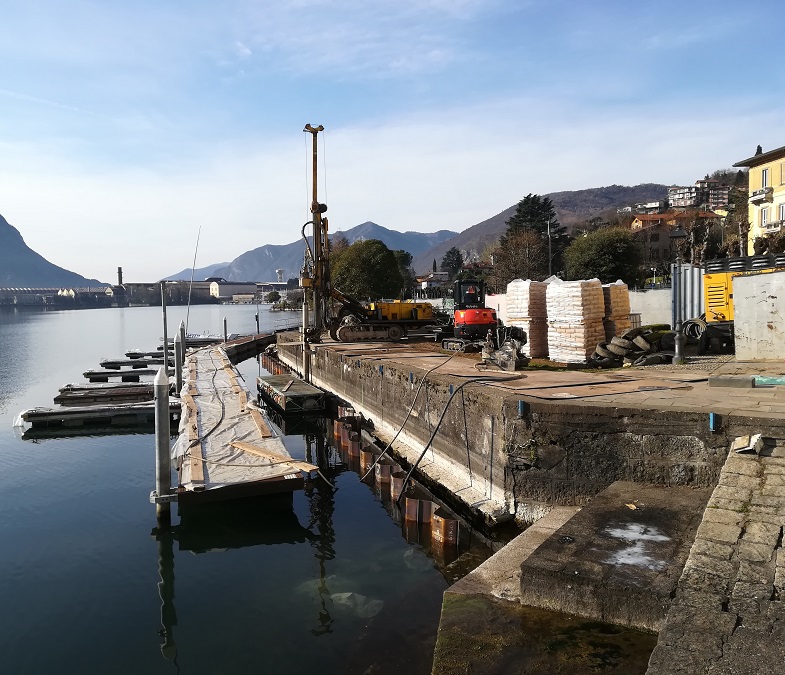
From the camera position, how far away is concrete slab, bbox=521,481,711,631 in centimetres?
496

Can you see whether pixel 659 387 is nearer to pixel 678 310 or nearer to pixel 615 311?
pixel 615 311

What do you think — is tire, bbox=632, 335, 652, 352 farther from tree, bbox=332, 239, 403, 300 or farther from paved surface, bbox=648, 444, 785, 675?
tree, bbox=332, 239, 403, 300

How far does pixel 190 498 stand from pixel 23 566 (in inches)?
104

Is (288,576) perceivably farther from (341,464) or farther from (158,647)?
(341,464)

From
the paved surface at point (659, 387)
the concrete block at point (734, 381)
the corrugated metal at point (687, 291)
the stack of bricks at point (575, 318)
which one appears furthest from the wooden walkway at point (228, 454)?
the corrugated metal at point (687, 291)

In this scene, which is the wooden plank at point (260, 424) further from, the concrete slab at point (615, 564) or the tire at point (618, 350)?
the tire at point (618, 350)

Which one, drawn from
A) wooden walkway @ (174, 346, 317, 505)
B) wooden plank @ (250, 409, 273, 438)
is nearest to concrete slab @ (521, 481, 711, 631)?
wooden walkway @ (174, 346, 317, 505)

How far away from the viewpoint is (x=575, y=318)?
14695mm

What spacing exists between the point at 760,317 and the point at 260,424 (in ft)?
37.0

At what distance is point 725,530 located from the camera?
4797 millimetres

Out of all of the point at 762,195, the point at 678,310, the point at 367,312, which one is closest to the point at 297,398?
the point at 367,312

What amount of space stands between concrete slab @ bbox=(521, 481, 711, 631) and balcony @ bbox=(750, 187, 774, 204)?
116 feet

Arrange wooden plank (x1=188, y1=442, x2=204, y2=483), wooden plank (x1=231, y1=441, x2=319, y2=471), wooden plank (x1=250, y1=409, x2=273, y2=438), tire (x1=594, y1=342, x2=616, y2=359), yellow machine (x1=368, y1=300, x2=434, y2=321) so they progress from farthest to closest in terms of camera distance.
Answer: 1. yellow machine (x1=368, y1=300, x2=434, y2=321)
2. tire (x1=594, y1=342, x2=616, y2=359)
3. wooden plank (x1=250, y1=409, x2=273, y2=438)
4. wooden plank (x1=231, y1=441, x2=319, y2=471)
5. wooden plank (x1=188, y1=442, x2=204, y2=483)

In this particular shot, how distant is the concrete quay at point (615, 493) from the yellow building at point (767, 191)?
89.8ft
